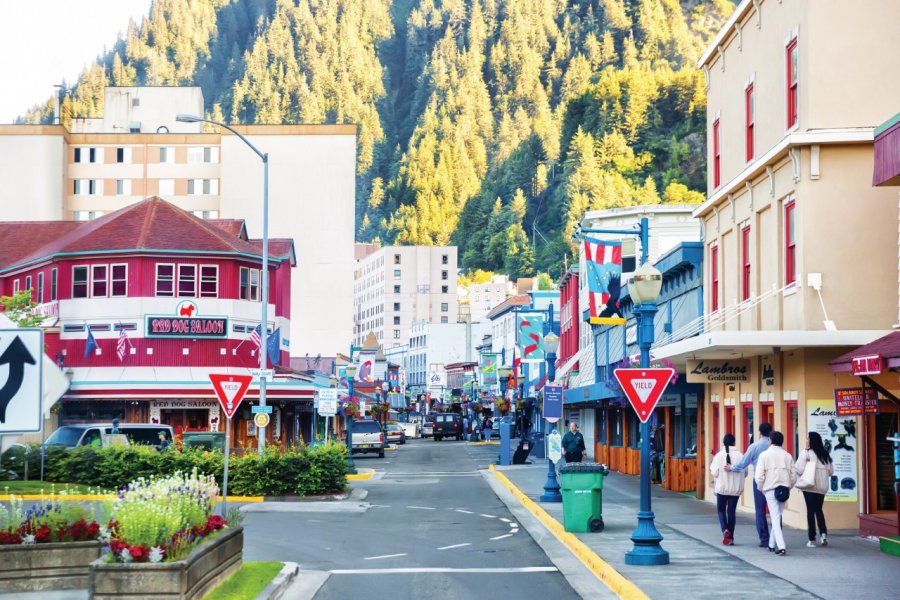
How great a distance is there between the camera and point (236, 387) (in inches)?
886

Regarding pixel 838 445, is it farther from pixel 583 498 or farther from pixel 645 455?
pixel 645 455

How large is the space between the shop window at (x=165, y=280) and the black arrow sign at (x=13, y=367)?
44.3m

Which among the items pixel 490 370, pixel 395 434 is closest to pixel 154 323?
pixel 395 434

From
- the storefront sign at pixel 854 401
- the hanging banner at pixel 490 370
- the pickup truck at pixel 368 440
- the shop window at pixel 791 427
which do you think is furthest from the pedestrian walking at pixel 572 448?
the hanging banner at pixel 490 370

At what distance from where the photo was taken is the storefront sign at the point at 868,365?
17219mm

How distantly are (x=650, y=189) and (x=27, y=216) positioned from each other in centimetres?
7815

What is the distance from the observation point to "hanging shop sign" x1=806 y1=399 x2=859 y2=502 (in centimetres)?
2148

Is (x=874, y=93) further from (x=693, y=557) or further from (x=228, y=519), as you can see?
(x=228, y=519)

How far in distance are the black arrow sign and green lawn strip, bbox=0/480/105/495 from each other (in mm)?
21160

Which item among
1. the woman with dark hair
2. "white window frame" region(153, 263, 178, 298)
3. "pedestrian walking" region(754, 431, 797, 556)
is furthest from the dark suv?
"pedestrian walking" region(754, 431, 797, 556)

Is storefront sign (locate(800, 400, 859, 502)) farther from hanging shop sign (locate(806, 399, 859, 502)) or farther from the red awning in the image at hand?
the red awning

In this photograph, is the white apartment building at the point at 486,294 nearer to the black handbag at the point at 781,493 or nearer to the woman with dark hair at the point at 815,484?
the woman with dark hair at the point at 815,484

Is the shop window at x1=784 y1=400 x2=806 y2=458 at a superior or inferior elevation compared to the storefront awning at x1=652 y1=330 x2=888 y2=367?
inferior

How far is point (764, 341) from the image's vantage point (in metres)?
21.5
